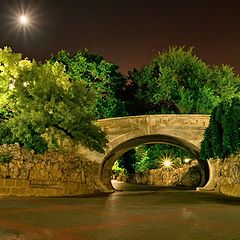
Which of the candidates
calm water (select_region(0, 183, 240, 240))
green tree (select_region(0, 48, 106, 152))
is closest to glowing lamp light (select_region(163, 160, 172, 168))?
green tree (select_region(0, 48, 106, 152))

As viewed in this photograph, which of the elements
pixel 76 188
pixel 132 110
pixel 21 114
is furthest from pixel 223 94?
pixel 21 114

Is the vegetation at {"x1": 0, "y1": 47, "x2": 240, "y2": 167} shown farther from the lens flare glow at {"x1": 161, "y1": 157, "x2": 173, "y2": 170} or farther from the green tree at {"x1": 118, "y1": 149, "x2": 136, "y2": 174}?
the lens flare glow at {"x1": 161, "y1": 157, "x2": 173, "y2": 170}

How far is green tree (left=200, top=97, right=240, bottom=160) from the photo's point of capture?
67.1 ft

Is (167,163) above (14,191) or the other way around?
above

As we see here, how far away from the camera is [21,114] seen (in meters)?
19.1

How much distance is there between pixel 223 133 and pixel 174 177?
60.7 ft

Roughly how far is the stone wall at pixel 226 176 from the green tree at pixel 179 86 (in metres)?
10.8

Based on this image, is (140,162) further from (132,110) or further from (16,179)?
(16,179)

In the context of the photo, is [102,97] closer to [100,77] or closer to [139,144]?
[100,77]

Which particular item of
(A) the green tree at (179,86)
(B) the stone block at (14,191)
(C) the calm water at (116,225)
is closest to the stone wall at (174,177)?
(A) the green tree at (179,86)

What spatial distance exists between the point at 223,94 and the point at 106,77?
10.4 meters

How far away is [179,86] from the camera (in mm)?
36906

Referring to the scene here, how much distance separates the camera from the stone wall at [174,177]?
3641cm

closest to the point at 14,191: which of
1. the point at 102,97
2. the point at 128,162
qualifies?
the point at 102,97
